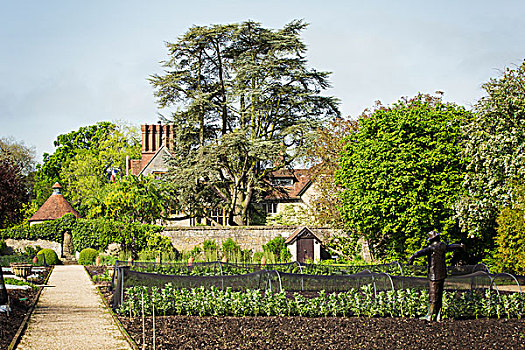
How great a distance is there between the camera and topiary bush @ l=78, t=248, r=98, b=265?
99.0 ft

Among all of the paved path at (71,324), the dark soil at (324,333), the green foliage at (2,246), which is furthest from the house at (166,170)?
the dark soil at (324,333)

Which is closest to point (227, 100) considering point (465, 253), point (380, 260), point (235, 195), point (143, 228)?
point (235, 195)

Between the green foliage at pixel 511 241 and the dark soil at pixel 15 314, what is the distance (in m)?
15.0

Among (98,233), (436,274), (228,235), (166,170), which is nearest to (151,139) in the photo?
(166,170)

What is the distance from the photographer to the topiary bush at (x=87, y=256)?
3017cm

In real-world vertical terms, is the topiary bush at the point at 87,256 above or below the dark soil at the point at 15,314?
above

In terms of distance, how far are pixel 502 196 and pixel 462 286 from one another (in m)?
6.07

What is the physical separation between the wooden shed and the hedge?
665 centimetres

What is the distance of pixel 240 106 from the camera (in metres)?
34.9

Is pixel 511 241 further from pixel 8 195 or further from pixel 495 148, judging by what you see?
pixel 8 195

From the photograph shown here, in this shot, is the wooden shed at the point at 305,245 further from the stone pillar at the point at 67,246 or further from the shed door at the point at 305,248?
the stone pillar at the point at 67,246

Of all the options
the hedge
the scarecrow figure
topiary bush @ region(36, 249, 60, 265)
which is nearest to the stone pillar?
the hedge

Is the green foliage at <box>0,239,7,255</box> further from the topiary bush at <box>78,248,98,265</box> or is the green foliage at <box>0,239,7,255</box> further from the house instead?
the house

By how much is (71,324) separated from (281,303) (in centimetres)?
435
